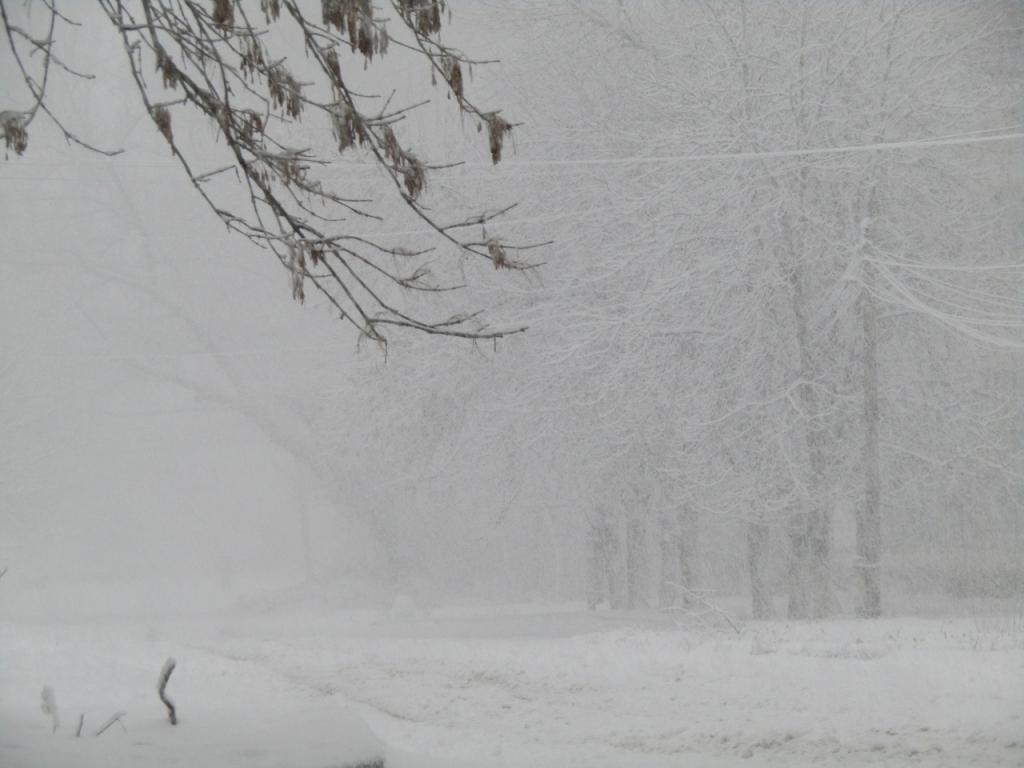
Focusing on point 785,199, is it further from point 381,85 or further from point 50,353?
point 50,353

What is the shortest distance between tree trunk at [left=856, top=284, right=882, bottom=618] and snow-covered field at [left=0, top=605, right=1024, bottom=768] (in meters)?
2.15

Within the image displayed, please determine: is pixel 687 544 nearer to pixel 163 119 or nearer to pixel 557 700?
pixel 557 700

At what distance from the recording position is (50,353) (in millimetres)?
37625

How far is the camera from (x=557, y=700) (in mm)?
10438

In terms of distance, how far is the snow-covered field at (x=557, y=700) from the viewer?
4.52 meters

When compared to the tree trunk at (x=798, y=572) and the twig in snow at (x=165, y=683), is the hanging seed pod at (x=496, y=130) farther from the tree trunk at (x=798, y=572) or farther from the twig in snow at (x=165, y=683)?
the tree trunk at (x=798, y=572)

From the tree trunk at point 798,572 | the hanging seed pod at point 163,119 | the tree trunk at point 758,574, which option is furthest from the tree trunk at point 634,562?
the hanging seed pod at point 163,119

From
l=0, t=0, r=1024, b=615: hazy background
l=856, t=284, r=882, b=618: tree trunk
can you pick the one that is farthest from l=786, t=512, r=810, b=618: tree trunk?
l=856, t=284, r=882, b=618: tree trunk

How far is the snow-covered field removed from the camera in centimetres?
452

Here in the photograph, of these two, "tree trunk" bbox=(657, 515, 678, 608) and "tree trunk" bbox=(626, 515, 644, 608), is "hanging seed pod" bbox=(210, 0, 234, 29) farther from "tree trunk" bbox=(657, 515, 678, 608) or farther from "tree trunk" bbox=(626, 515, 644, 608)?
"tree trunk" bbox=(626, 515, 644, 608)

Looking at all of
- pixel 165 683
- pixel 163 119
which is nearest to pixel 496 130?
pixel 163 119

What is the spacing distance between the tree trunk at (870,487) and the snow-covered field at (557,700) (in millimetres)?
2153

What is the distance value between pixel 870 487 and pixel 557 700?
8686 millimetres

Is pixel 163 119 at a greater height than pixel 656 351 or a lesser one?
lesser
